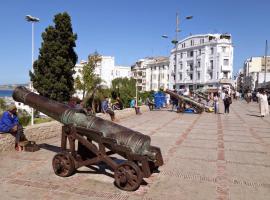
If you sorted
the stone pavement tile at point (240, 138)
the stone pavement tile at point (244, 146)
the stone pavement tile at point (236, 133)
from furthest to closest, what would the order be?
the stone pavement tile at point (236, 133), the stone pavement tile at point (240, 138), the stone pavement tile at point (244, 146)

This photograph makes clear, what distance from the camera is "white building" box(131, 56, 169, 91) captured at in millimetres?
96562

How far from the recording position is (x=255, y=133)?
12.9 meters

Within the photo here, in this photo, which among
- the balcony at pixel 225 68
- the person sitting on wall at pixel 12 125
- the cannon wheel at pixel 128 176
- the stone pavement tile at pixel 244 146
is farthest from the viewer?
the balcony at pixel 225 68

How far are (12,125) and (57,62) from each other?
70.0 ft

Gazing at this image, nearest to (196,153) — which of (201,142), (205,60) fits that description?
(201,142)

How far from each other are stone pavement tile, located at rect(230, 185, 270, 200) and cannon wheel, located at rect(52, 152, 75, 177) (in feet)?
10.1

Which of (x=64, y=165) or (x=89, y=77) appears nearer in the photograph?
(x=64, y=165)

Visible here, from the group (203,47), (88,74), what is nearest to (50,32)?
(88,74)

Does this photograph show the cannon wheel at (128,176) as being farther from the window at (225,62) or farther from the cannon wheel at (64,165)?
the window at (225,62)

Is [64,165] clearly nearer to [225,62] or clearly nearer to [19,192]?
[19,192]

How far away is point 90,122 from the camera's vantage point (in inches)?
243

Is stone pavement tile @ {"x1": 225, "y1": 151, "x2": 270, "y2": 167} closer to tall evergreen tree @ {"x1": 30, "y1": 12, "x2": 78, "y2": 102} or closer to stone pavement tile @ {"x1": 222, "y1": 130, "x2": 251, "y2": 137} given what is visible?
stone pavement tile @ {"x1": 222, "y1": 130, "x2": 251, "y2": 137}

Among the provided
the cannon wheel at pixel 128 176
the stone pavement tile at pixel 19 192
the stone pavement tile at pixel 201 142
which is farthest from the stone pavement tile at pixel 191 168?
the stone pavement tile at pixel 19 192

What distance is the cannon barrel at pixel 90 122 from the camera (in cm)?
564
